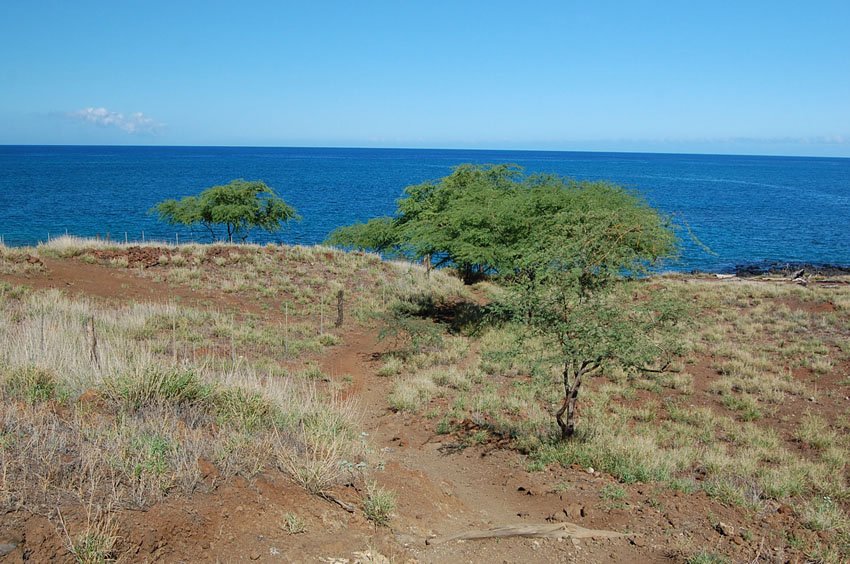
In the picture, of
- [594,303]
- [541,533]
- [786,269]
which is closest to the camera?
[541,533]

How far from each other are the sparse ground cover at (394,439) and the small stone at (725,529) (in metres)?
0.04

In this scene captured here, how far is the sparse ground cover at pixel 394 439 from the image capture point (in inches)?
227

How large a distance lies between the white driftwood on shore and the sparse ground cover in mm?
144

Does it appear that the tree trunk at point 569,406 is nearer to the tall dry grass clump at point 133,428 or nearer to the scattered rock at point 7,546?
the tall dry grass clump at point 133,428

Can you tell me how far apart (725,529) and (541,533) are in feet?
7.88

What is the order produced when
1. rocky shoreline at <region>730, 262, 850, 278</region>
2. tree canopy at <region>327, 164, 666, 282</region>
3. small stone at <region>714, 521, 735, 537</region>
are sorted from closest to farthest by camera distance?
small stone at <region>714, 521, 735, 537</region>, tree canopy at <region>327, 164, 666, 282</region>, rocky shoreline at <region>730, 262, 850, 278</region>

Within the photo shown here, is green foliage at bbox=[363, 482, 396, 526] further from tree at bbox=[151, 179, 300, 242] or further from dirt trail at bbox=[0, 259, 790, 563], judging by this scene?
tree at bbox=[151, 179, 300, 242]

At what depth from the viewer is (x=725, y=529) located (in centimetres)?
738

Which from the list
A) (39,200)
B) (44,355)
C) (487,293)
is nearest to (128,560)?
(44,355)

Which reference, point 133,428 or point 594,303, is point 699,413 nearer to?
point 594,303

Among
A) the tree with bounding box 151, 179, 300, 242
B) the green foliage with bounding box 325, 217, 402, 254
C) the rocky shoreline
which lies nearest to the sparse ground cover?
the green foliage with bounding box 325, 217, 402, 254

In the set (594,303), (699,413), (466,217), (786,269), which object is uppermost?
(466,217)

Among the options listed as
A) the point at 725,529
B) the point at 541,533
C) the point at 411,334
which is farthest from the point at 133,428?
the point at 411,334

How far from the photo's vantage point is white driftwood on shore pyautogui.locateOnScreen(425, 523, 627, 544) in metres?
6.78
